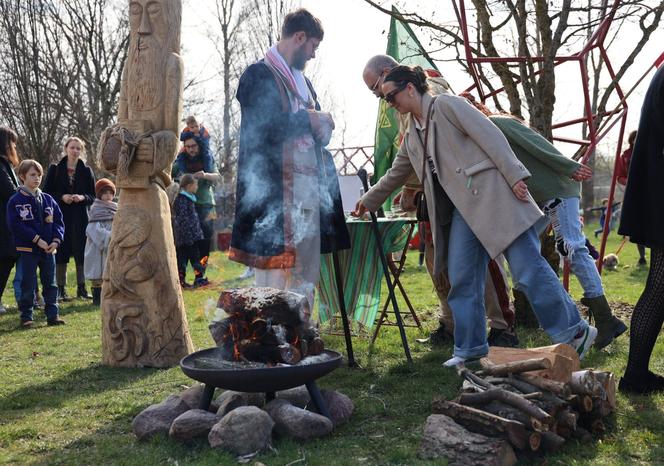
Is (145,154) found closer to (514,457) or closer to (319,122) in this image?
(319,122)

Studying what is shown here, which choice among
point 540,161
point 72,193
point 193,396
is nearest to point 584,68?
point 540,161

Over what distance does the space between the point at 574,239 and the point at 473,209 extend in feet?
3.97

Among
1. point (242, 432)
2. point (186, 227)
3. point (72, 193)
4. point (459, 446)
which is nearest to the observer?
point (459, 446)

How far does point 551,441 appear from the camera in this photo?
10.6 feet

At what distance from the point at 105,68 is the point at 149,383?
1727cm

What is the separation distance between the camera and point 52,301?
7.61 metres

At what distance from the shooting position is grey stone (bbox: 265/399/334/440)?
353 centimetres

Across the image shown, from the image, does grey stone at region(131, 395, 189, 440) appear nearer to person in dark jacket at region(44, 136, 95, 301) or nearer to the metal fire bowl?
the metal fire bowl

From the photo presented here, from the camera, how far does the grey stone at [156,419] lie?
12.1ft


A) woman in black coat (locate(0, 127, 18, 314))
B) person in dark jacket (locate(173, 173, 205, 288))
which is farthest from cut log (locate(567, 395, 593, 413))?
person in dark jacket (locate(173, 173, 205, 288))

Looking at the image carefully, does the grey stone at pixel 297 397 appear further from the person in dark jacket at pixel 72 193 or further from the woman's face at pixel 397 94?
the person in dark jacket at pixel 72 193

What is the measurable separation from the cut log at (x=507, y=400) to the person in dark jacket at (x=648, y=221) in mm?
1102

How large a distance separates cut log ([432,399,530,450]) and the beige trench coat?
46.7 inches

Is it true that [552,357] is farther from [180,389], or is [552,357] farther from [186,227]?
[186,227]
